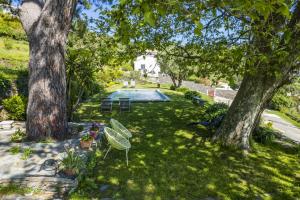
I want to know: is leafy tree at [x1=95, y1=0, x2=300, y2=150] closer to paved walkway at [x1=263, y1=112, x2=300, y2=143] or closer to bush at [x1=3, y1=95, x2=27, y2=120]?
bush at [x1=3, y1=95, x2=27, y2=120]

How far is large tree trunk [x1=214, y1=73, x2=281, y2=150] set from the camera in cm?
769

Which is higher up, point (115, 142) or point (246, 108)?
point (246, 108)

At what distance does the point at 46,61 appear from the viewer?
7.29 metres

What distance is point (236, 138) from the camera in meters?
8.29

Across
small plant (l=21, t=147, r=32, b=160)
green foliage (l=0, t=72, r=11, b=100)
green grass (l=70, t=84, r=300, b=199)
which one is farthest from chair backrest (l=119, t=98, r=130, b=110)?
small plant (l=21, t=147, r=32, b=160)

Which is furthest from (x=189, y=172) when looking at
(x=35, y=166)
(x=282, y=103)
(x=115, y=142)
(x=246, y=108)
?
(x=282, y=103)

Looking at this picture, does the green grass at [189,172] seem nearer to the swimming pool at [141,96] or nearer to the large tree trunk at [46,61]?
the large tree trunk at [46,61]

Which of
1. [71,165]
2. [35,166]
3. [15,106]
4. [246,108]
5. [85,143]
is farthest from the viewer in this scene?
[15,106]

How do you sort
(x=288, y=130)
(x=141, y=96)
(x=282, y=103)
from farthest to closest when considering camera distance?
(x=282, y=103) < (x=141, y=96) < (x=288, y=130)

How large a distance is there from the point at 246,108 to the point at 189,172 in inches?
130

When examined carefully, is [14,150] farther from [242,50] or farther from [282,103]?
[282,103]

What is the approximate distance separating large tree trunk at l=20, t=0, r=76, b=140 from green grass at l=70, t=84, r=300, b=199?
2208mm

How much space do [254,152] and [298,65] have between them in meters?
3.48

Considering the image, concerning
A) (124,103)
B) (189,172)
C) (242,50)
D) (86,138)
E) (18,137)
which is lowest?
(189,172)
